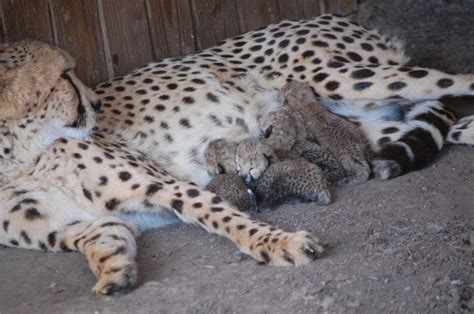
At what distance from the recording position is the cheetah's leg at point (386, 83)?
3.49 metres

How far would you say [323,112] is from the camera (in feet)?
11.4

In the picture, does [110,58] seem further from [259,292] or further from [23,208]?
[259,292]

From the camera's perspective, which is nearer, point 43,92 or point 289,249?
point 289,249

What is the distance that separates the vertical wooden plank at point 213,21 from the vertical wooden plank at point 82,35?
1.62 feet

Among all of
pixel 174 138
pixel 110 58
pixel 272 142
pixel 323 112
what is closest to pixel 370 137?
pixel 323 112

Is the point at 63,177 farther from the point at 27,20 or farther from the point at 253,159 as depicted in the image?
the point at 27,20

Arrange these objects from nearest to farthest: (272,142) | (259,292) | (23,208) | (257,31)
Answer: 1. (259,292)
2. (23,208)
3. (272,142)
4. (257,31)

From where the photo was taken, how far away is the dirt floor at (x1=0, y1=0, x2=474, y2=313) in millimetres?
2240

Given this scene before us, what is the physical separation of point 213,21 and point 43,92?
46.5 inches

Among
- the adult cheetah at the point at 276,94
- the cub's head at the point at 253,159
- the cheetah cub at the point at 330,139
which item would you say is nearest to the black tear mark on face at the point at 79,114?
the adult cheetah at the point at 276,94

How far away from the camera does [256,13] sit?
414 cm

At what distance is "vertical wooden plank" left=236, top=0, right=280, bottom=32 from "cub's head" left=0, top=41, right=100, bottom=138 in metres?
1.14

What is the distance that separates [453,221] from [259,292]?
75cm

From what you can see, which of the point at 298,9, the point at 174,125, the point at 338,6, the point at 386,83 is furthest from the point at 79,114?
the point at 338,6
